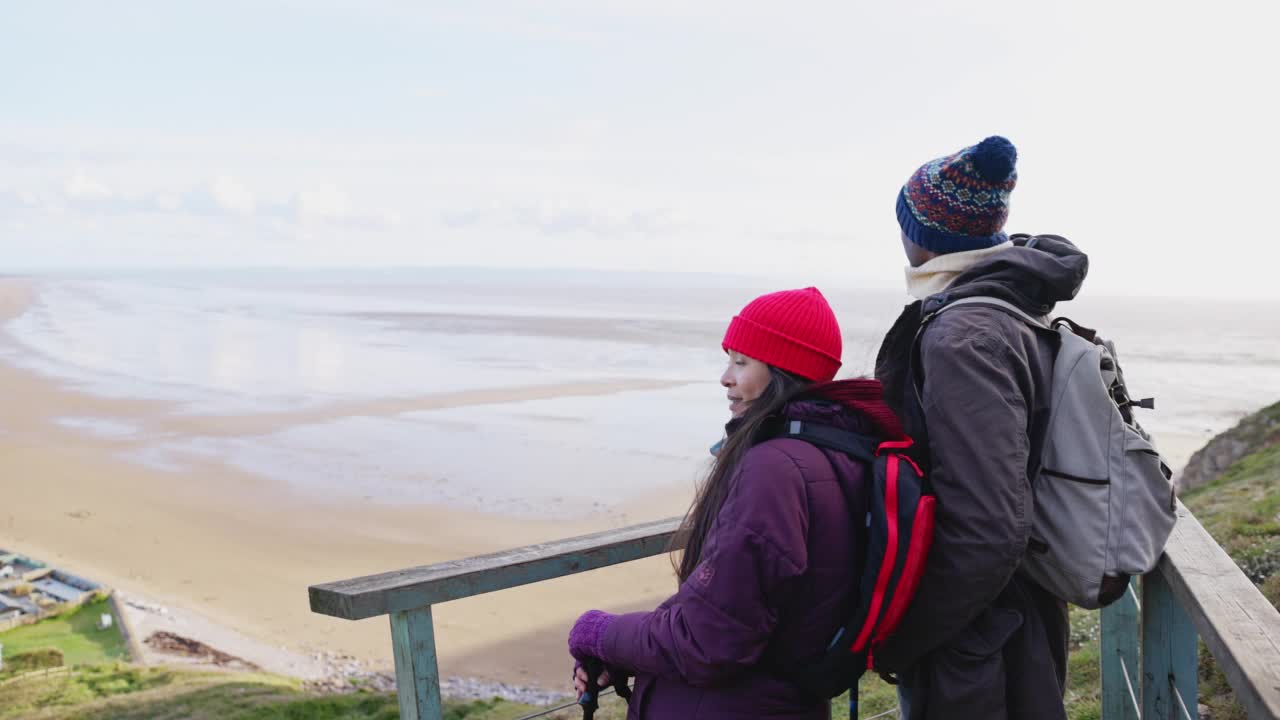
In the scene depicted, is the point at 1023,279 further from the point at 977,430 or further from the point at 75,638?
the point at 75,638

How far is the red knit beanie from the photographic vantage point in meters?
2.20

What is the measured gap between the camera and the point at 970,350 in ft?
6.65

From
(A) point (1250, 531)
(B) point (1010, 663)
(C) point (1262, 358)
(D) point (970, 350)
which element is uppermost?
(D) point (970, 350)

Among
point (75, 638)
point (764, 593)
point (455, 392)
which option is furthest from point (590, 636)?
point (455, 392)

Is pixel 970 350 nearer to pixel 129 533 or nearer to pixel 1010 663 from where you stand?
pixel 1010 663

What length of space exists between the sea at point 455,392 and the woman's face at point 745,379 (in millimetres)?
385

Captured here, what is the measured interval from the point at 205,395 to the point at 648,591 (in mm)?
19955

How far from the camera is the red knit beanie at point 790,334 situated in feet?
7.22

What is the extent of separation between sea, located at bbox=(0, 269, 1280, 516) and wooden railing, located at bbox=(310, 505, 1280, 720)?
0.48 meters

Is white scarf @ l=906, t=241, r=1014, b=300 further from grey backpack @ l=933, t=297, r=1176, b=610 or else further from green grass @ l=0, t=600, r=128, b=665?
green grass @ l=0, t=600, r=128, b=665

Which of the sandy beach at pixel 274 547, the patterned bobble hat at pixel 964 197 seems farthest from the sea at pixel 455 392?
the sandy beach at pixel 274 547

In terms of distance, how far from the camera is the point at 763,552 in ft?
6.20

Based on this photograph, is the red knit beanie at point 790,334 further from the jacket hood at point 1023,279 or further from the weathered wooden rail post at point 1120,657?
the weathered wooden rail post at point 1120,657

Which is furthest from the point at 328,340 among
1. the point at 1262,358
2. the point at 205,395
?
the point at 1262,358
